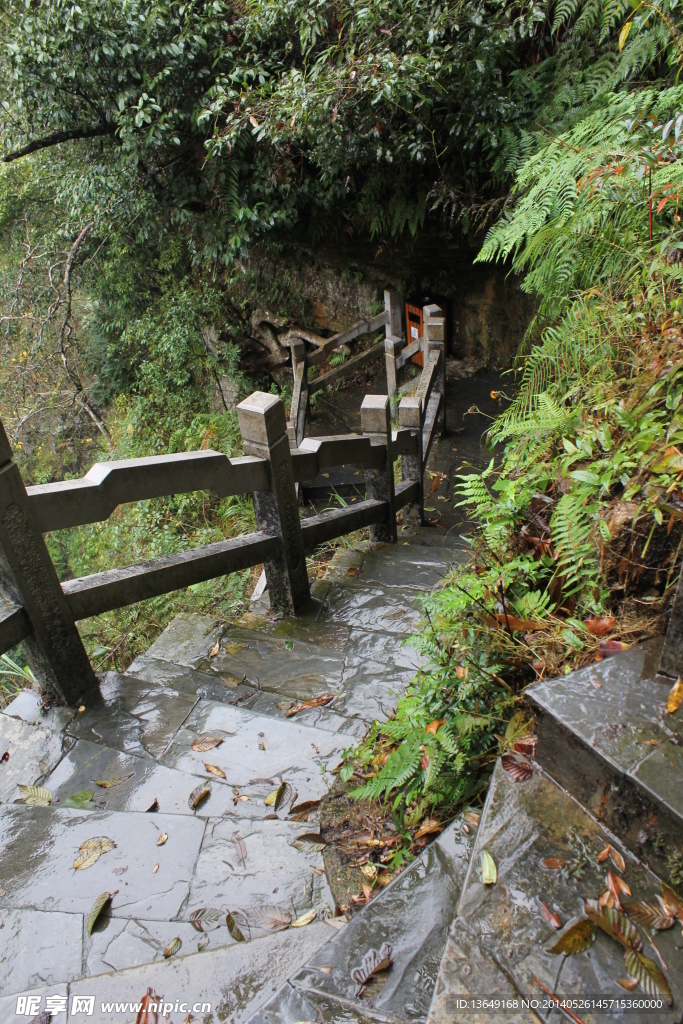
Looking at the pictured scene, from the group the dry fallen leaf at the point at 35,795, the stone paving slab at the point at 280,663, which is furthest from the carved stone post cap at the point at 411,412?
the dry fallen leaf at the point at 35,795

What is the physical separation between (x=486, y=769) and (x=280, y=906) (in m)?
0.77

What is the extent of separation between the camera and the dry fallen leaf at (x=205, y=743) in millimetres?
2561

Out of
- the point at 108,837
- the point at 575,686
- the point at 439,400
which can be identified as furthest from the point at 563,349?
the point at 439,400

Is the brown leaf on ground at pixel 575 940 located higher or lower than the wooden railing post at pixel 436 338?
lower

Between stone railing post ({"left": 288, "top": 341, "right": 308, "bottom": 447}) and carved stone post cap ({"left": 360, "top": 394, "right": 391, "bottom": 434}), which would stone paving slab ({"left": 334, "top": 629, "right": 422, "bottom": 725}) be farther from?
stone railing post ({"left": 288, "top": 341, "right": 308, "bottom": 447})

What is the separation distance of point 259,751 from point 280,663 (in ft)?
2.29

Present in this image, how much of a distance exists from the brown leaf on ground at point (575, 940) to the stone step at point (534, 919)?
0.01 meters

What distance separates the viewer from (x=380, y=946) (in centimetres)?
150

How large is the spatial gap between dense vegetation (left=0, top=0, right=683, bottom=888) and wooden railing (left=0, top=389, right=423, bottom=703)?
3.51 feet

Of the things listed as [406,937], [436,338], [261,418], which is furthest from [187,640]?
[436,338]

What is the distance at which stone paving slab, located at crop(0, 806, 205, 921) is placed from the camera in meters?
1.95

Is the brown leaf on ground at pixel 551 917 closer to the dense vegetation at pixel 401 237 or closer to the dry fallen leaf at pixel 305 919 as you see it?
the dense vegetation at pixel 401 237

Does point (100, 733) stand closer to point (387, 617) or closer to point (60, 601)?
point (60, 601)

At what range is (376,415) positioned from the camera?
4332mm
